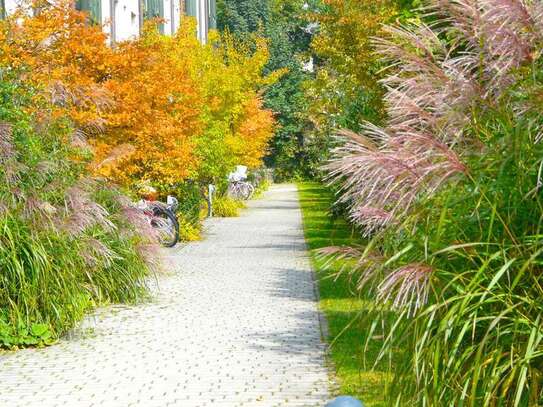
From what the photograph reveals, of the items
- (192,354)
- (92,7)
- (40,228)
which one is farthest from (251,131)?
(192,354)

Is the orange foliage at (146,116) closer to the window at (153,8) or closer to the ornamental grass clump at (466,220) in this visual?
the ornamental grass clump at (466,220)

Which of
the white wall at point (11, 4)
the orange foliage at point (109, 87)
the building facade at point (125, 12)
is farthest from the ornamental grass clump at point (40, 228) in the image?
the white wall at point (11, 4)

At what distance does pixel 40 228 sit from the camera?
957 centimetres

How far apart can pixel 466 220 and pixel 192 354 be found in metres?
5.19

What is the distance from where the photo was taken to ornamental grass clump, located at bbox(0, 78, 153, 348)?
30.6ft

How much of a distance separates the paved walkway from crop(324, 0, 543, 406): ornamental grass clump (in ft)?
9.15

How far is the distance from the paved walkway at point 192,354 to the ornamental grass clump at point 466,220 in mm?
2788

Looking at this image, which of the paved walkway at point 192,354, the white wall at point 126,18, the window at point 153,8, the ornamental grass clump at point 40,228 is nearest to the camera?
the paved walkway at point 192,354

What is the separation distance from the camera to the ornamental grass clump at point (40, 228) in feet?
30.6

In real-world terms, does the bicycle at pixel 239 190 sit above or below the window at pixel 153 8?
below

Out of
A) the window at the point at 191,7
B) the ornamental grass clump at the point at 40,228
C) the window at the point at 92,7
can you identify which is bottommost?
the ornamental grass clump at the point at 40,228

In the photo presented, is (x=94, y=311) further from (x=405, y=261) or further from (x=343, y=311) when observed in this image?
(x=405, y=261)

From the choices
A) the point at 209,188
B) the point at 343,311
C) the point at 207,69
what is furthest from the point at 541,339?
the point at 209,188

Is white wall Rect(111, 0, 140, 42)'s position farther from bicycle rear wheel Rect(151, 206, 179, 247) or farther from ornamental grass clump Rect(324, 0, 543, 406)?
ornamental grass clump Rect(324, 0, 543, 406)
